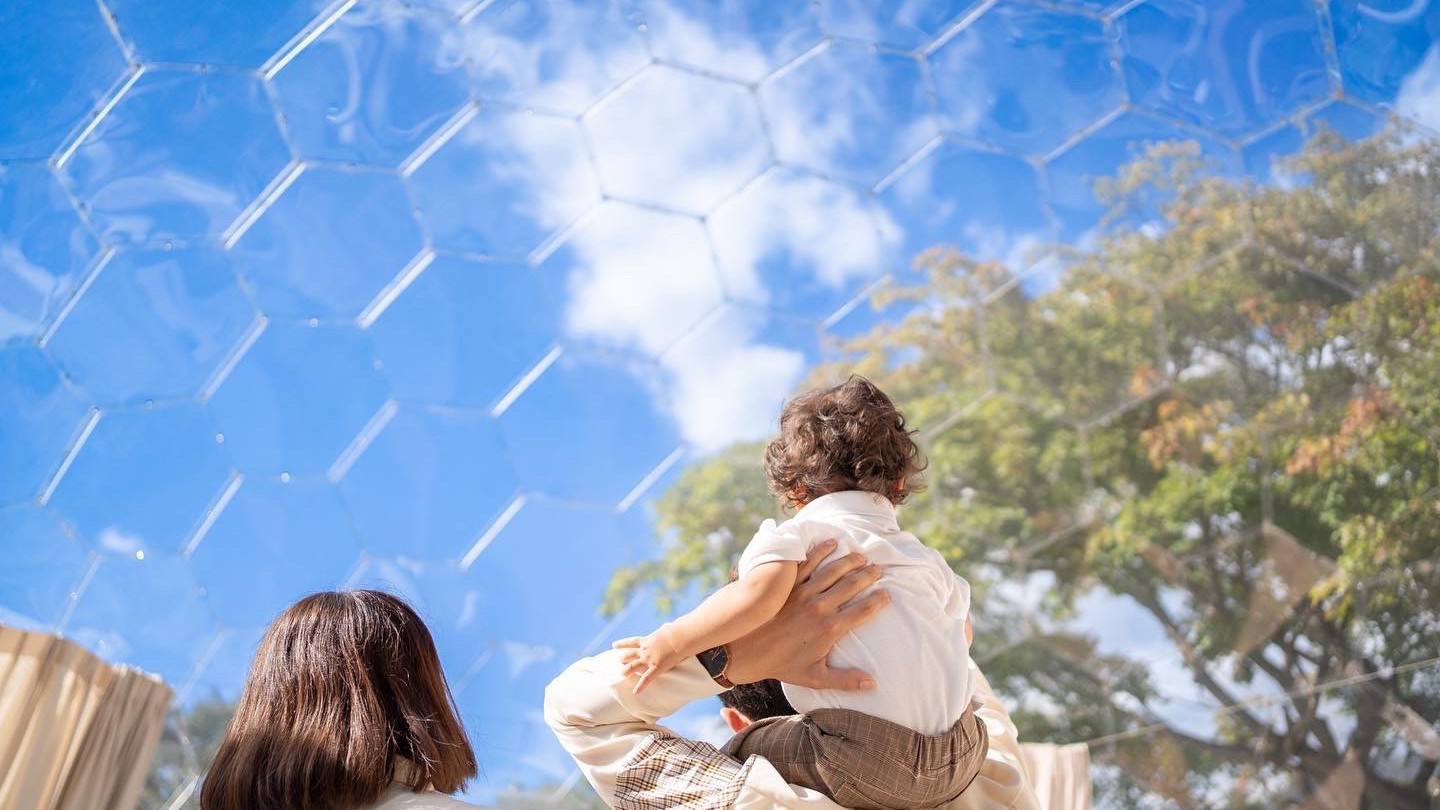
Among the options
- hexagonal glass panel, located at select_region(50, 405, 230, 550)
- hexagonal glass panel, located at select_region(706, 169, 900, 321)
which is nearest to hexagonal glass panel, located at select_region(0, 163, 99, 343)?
hexagonal glass panel, located at select_region(50, 405, 230, 550)

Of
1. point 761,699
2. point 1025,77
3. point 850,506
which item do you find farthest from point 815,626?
point 1025,77

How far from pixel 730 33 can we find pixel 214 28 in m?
1.36

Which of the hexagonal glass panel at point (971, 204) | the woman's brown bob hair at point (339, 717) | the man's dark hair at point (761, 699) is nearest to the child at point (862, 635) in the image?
the man's dark hair at point (761, 699)

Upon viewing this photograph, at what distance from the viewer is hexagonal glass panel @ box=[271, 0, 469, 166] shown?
3289 mm

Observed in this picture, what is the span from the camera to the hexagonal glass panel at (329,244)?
340 cm

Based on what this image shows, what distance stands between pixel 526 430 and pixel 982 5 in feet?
5.89

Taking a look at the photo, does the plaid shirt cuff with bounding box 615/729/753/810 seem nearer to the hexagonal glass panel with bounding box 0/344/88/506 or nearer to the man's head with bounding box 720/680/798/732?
the man's head with bounding box 720/680/798/732

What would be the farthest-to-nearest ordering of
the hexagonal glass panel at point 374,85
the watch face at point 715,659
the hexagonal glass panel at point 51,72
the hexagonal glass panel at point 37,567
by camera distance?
the hexagonal glass panel at point 374,85 < the hexagonal glass panel at point 37,567 < the hexagonal glass panel at point 51,72 < the watch face at point 715,659

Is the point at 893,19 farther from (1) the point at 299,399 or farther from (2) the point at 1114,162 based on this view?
(1) the point at 299,399

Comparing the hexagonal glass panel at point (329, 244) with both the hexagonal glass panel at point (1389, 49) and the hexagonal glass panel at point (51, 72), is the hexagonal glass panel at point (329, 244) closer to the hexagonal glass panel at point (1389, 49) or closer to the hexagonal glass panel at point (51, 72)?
the hexagonal glass panel at point (51, 72)

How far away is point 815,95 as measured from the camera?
12.6 ft

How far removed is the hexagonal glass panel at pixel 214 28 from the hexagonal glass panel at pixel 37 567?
1.16 meters

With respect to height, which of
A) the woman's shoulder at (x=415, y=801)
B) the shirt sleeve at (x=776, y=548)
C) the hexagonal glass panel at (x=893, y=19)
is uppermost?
the woman's shoulder at (x=415, y=801)

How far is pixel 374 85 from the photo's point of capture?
337 cm
